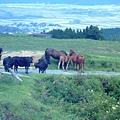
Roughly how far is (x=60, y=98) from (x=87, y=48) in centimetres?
1436

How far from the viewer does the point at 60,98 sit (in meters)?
21.6

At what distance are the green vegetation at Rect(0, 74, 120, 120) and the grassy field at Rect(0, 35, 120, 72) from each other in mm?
4181

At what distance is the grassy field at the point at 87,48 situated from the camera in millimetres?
28922

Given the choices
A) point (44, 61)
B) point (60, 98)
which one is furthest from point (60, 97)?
point (44, 61)

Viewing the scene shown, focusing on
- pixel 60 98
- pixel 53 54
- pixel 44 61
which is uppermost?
pixel 53 54

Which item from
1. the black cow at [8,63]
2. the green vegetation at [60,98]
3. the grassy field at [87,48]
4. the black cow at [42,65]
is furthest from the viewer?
the grassy field at [87,48]

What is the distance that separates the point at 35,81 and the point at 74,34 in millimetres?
23561

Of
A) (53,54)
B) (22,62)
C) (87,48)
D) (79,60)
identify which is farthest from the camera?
(87,48)

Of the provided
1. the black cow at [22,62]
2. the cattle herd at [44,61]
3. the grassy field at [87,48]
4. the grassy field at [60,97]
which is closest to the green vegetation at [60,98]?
the grassy field at [60,97]

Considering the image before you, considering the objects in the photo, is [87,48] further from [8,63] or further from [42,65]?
[8,63]

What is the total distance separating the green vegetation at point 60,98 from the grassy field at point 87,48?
418cm

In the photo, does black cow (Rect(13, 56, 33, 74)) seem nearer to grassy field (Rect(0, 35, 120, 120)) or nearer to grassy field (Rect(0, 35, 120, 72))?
grassy field (Rect(0, 35, 120, 120))

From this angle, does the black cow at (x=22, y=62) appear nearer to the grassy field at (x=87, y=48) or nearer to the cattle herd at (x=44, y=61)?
the cattle herd at (x=44, y=61)

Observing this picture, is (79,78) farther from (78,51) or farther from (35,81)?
(78,51)
